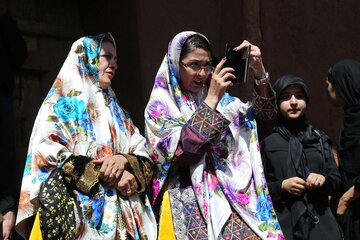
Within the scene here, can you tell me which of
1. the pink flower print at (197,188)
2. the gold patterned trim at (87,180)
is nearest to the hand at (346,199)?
the pink flower print at (197,188)

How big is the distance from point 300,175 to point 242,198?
0.53 metres

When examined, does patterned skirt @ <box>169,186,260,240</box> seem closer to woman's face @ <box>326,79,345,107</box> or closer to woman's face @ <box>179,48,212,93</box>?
woman's face @ <box>179,48,212,93</box>

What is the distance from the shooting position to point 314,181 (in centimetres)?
514

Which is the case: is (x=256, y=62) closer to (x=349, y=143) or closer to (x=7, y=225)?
(x=349, y=143)

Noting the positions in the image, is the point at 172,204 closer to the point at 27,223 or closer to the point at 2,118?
the point at 27,223

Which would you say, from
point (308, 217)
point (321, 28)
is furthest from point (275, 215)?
point (321, 28)

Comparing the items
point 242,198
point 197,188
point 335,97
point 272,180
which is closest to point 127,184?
point 197,188

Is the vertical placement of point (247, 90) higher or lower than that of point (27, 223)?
higher

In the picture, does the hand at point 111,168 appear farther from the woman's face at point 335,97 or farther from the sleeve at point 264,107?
the woman's face at point 335,97

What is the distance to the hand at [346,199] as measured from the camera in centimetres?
515

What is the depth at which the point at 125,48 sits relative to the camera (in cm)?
704

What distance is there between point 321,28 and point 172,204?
A: 2.50m

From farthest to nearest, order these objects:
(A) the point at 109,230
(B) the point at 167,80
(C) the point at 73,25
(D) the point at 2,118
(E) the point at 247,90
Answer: (C) the point at 73,25
(E) the point at 247,90
(D) the point at 2,118
(B) the point at 167,80
(A) the point at 109,230

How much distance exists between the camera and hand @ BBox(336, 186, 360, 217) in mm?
5150
